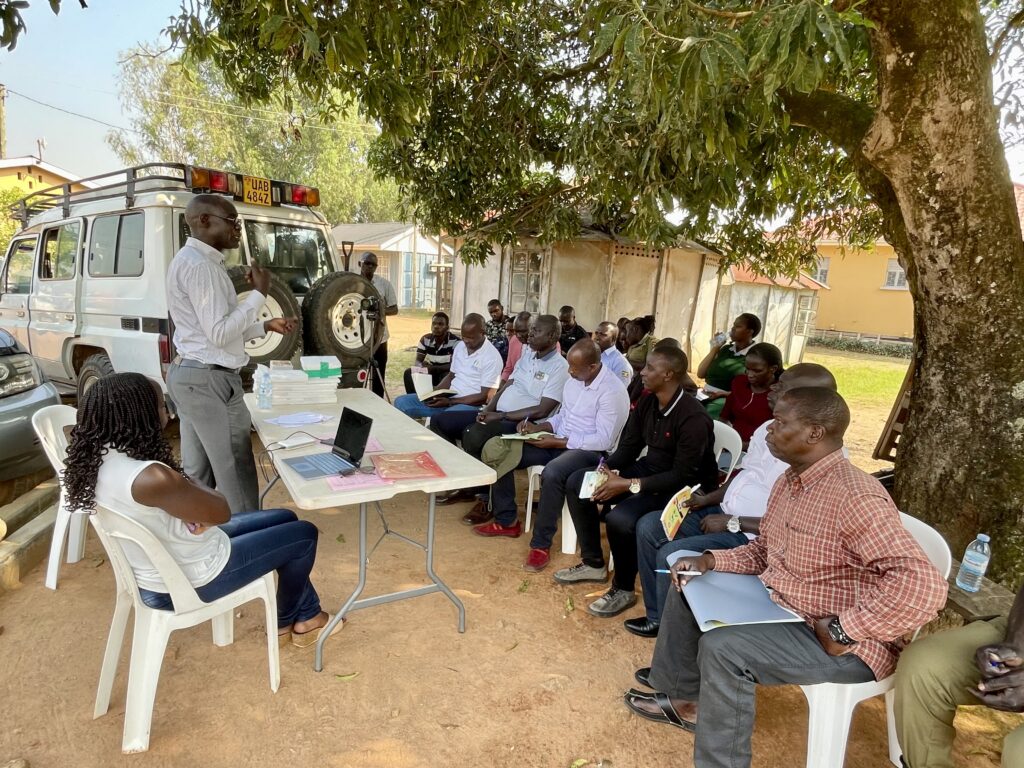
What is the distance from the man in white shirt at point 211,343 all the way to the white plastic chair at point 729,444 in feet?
9.13

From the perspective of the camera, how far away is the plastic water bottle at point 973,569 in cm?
213

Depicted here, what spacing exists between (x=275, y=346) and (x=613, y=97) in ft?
10.8

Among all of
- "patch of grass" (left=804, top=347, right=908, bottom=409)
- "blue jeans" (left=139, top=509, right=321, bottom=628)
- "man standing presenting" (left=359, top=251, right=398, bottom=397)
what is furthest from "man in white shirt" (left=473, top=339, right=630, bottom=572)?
"patch of grass" (left=804, top=347, right=908, bottom=409)

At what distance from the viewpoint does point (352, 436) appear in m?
Answer: 2.71

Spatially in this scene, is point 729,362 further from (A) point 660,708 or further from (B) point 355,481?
(B) point 355,481

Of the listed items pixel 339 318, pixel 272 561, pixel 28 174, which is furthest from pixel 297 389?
pixel 28 174

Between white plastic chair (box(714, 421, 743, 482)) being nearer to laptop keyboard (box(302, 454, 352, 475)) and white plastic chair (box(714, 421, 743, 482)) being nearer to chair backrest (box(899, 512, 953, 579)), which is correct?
chair backrest (box(899, 512, 953, 579))

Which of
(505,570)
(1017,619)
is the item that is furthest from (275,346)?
(1017,619)

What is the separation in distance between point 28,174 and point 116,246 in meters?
15.4

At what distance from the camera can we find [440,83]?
→ 5191 millimetres

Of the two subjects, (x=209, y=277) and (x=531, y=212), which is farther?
(x=531, y=212)

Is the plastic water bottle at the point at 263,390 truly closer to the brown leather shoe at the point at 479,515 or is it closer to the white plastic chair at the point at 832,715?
the brown leather shoe at the point at 479,515

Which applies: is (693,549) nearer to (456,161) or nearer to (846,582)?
(846,582)

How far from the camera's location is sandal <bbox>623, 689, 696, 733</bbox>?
7.57 ft
